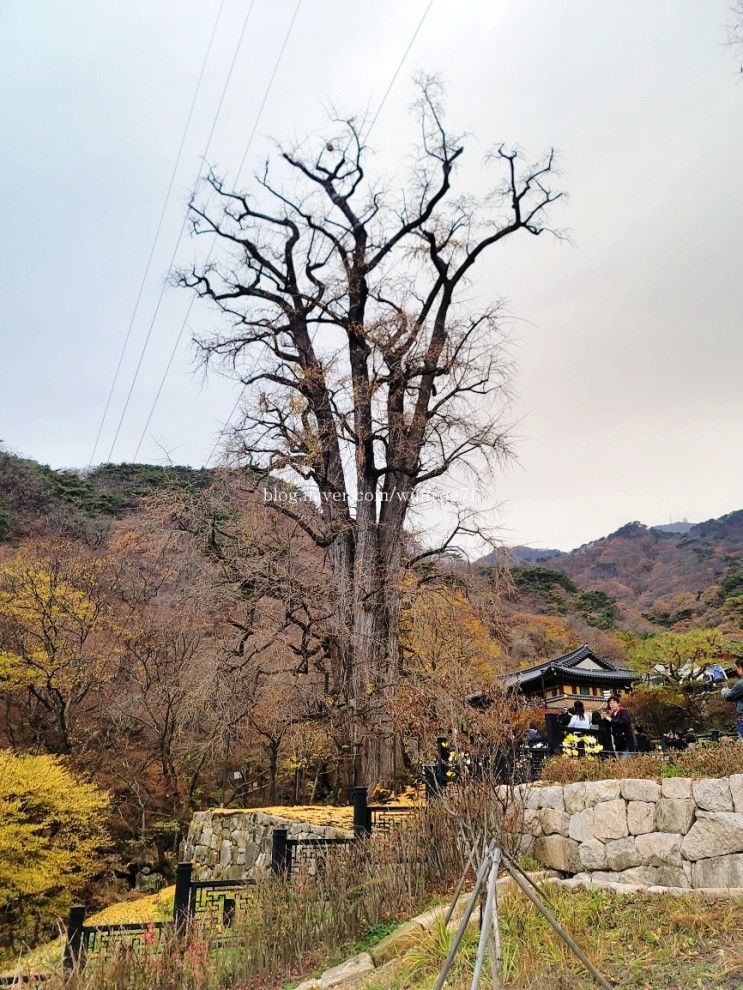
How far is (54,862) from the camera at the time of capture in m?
12.3

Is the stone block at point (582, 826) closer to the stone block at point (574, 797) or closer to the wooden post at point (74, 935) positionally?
the stone block at point (574, 797)

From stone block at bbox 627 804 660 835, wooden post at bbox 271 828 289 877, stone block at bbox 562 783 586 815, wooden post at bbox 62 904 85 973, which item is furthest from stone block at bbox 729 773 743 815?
wooden post at bbox 62 904 85 973

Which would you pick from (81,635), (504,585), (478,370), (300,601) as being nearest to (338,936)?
(300,601)

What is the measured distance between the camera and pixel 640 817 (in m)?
6.62

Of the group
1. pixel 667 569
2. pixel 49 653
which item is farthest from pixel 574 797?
pixel 667 569

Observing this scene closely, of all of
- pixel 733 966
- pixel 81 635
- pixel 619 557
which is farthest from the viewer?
pixel 619 557

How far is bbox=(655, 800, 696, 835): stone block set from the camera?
6.34 metres

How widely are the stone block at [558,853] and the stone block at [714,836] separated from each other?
3.46 feet

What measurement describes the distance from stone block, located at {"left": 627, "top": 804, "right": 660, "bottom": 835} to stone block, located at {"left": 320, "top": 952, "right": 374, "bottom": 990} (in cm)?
275

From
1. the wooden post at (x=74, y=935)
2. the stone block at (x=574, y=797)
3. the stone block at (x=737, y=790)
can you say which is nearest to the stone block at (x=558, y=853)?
the stone block at (x=574, y=797)

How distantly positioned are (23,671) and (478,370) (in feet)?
41.2

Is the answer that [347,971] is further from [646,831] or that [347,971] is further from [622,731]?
[622,731]

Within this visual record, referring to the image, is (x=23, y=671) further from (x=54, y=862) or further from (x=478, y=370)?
(x=478, y=370)

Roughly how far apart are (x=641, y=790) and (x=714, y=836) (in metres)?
0.73
